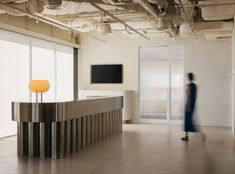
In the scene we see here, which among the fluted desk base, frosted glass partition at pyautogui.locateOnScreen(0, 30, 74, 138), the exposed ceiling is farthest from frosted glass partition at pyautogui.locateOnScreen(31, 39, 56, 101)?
the fluted desk base

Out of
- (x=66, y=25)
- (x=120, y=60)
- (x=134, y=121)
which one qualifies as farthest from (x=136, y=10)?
(x=134, y=121)

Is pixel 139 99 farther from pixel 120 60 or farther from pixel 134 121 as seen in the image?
pixel 120 60

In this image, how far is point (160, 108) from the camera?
1054 cm

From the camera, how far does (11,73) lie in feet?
26.3

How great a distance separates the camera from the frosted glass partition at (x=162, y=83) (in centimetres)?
1038

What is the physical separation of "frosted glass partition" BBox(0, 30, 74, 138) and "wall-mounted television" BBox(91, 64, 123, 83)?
1.13 meters

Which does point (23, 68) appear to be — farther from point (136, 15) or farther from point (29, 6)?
point (136, 15)

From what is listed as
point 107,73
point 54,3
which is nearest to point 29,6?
point 54,3

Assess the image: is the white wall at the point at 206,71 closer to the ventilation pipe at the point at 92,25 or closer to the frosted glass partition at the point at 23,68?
the frosted glass partition at the point at 23,68

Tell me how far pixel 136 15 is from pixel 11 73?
3483mm

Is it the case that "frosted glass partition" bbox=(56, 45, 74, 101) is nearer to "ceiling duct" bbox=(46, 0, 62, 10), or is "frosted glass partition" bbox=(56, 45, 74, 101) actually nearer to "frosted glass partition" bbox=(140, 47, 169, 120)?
"frosted glass partition" bbox=(140, 47, 169, 120)

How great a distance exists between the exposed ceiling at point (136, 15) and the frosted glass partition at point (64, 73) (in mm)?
1910

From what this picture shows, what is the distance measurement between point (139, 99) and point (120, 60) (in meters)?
1.50

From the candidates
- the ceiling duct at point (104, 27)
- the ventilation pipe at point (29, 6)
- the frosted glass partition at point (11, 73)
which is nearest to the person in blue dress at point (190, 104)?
the ceiling duct at point (104, 27)
